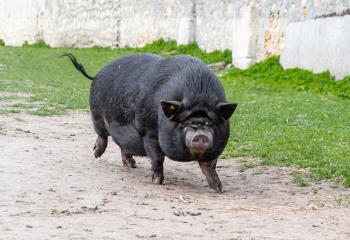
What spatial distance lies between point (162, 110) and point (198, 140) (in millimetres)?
419

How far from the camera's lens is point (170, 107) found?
5.51m

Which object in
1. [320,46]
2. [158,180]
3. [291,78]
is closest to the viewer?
[158,180]

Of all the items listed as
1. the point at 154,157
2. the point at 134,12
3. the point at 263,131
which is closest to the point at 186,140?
the point at 154,157

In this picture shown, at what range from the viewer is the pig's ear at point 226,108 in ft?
18.0

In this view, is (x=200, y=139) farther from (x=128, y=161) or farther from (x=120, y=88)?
(x=128, y=161)

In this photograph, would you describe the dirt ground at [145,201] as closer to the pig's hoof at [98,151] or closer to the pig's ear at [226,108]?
the pig's hoof at [98,151]

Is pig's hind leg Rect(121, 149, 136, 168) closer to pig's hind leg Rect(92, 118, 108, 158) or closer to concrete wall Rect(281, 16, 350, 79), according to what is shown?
pig's hind leg Rect(92, 118, 108, 158)

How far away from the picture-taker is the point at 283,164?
7.14m

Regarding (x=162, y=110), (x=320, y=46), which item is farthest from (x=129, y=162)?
(x=320, y=46)

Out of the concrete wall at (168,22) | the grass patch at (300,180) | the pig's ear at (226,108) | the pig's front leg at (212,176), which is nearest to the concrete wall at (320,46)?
the concrete wall at (168,22)

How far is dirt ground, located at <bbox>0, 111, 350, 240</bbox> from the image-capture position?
4461mm

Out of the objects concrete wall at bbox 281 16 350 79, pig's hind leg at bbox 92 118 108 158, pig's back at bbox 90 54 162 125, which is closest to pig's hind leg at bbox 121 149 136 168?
pig's hind leg at bbox 92 118 108 158

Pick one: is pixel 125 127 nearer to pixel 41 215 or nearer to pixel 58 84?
pixel 41 215

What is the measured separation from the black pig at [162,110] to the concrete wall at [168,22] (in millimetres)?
6835
